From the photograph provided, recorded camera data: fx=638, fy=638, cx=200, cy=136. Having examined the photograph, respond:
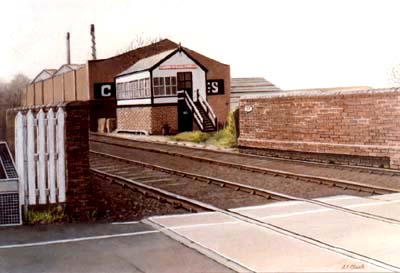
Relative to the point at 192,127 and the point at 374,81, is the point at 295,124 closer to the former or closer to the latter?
the point at 374,81

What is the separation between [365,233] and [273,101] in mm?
1389

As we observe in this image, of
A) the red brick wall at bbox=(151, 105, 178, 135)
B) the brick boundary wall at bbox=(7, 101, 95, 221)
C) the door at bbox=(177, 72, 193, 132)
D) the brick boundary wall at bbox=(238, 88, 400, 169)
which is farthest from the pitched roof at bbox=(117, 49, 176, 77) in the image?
the brick boundary wall at bbox=(238, 88, 400, 169)

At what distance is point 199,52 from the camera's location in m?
4.25

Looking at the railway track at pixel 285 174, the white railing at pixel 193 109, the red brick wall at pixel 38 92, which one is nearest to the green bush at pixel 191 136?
the white railing at pixel 193 109

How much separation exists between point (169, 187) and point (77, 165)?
68 centimetres

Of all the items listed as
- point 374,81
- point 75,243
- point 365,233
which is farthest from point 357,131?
point 75,243

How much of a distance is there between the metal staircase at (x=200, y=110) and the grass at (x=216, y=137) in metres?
0.09

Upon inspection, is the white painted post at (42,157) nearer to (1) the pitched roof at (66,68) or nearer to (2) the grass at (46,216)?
(2) the grass at (46,216)

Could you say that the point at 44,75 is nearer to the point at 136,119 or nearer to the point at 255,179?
the point at 136,119

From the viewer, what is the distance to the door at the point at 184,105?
161 inches

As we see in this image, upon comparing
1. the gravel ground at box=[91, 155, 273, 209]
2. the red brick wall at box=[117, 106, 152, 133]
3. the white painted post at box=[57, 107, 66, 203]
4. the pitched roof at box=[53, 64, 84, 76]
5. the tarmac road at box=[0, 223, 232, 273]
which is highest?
the pitched roof at box=[53, 64, 84, 76]

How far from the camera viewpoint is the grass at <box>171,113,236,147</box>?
4.22 meters

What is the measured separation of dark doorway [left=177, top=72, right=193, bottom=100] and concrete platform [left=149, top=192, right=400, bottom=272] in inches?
33.8

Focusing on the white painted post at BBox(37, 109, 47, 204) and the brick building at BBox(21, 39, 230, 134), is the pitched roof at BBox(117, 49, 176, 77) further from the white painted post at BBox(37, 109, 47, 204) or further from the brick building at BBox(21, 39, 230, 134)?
the white painted post at BBox(37, 109, 47, 204)
